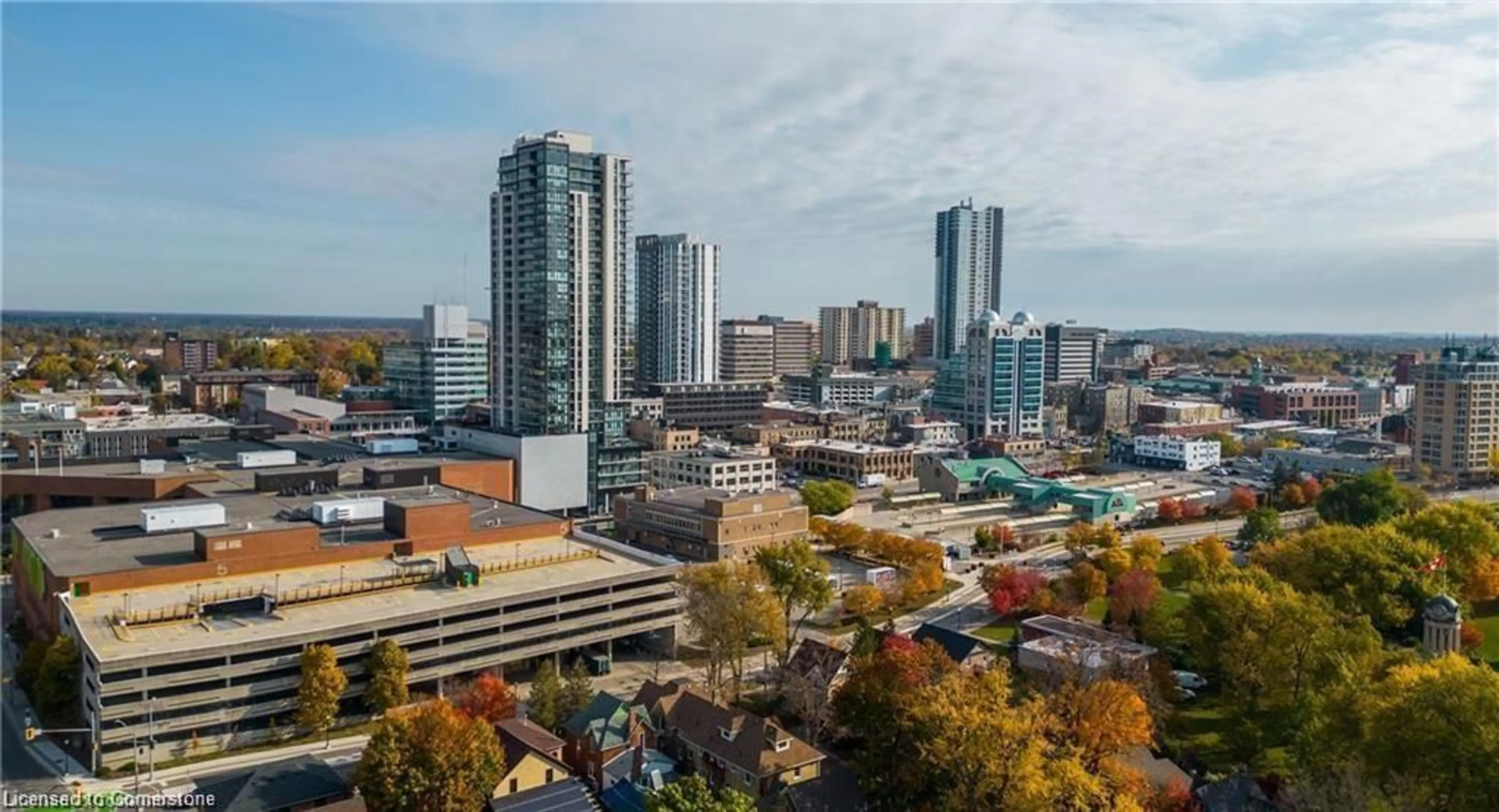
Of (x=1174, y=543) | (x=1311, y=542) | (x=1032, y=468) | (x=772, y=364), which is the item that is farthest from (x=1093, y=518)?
(x=772, y=364)

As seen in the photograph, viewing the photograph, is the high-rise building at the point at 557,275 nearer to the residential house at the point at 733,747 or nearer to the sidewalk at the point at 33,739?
the sidewalk at the point at 33,739

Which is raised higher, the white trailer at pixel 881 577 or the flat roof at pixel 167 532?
the flat roof at pixel 167 532

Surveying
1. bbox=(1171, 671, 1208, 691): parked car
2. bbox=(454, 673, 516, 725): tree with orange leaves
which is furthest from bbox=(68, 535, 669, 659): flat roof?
bbox=(1171, 671, 1208, 691): parked car

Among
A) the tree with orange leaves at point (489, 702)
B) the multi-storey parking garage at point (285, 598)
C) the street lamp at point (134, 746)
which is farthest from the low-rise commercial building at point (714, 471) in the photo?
the street lamp at point (134, 746)

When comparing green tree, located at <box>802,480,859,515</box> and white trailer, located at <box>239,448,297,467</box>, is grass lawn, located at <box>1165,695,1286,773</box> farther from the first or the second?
white trailer, located at <box>239,448,297,467</box>

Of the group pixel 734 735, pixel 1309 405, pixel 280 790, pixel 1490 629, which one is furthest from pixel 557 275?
pixel 1309 405

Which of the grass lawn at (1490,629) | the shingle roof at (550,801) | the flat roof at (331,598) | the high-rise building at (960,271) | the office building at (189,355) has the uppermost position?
the high-rise building at (960,271)

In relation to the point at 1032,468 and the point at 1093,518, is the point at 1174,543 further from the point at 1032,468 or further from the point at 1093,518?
the point at 1032,468
